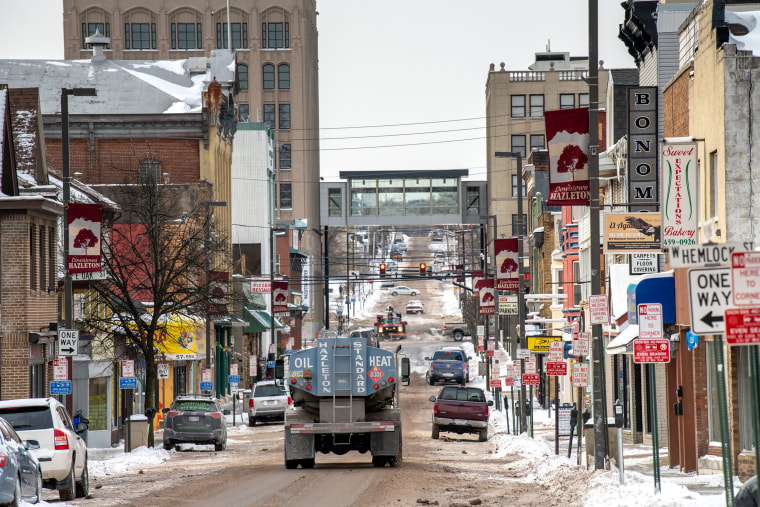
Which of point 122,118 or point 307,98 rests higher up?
point 307,98

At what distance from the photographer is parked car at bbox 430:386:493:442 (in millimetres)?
37844

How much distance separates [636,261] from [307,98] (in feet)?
261

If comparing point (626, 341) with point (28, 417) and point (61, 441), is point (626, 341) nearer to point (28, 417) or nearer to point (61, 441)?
point (61, 441)

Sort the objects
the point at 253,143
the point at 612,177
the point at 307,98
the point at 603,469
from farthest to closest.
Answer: the point at 307,98 < the point at 253,143 < the point at 612,177 < the point at 603,469

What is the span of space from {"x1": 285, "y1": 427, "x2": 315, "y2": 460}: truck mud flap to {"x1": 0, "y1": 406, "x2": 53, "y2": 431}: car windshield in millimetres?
7139

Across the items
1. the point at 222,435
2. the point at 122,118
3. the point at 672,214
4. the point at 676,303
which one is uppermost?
the point at 122,118

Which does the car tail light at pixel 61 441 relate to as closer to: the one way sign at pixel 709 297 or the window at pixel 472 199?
the one way sign at pixel 709 297

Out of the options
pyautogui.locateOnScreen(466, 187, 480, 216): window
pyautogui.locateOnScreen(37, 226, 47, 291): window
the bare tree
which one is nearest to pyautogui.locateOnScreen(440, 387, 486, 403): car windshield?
the bare tree

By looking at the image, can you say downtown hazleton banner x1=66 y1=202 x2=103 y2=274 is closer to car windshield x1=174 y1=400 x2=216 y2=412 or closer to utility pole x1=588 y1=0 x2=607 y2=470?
car windshield x1=174 y1=400 x2=216 y2=412

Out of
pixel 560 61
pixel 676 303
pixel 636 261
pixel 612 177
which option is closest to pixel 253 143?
pixel 560 61

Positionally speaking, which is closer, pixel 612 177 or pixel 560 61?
pixel 612 177

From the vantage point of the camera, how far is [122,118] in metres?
62.6

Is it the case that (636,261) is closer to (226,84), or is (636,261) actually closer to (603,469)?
(603,469)

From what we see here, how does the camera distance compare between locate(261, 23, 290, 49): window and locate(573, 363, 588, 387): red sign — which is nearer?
locate(573, 363, 588, 387): red sign
